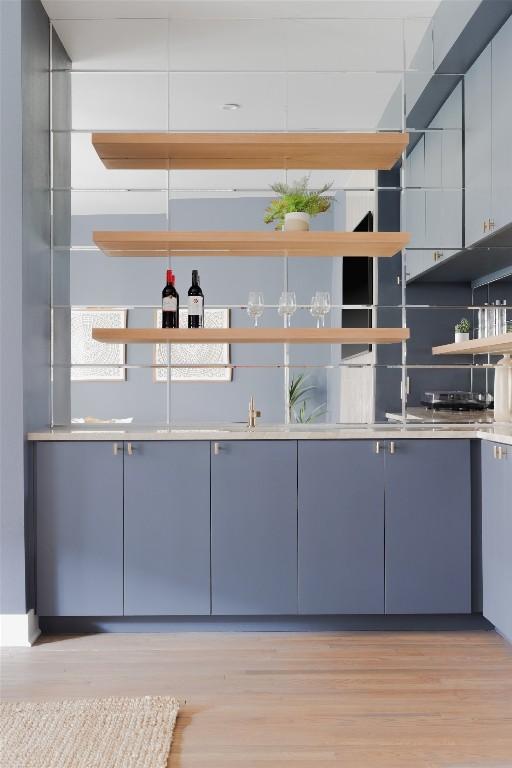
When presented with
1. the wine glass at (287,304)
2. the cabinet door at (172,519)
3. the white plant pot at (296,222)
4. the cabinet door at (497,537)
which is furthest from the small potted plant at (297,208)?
the cabinet door at (497,537)

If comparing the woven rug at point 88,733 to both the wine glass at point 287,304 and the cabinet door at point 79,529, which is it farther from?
the wine glass at point 287,304

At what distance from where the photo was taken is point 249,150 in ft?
10.7

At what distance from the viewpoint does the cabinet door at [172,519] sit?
3064 millimetres

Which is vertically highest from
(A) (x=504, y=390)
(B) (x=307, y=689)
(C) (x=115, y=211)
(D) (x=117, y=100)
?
(D) (x=117, y=100)

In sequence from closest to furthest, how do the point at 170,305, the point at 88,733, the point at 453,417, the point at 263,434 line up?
the point at 88,733
the point at 263,434
the point at 170,305
the point at 453,417

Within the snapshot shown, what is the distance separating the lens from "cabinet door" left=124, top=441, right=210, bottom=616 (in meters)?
3.06

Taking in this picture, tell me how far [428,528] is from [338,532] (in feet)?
1.26

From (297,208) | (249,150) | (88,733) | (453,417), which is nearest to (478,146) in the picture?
(297,208)

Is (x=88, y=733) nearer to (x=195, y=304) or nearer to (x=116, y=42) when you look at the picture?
(x=195, y=304)

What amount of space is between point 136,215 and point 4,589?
433 cm

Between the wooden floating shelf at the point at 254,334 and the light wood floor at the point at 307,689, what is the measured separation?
1.28 meters

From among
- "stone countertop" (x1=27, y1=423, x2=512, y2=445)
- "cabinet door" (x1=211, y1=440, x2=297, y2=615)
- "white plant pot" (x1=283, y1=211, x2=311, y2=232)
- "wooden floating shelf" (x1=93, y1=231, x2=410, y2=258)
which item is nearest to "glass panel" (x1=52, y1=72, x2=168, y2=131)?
"wooden floating shelf" (x1=93, y1=231, x2=410, y2=258)

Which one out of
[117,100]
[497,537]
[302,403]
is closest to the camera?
[497,537]

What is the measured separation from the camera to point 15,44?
301 centimetres
